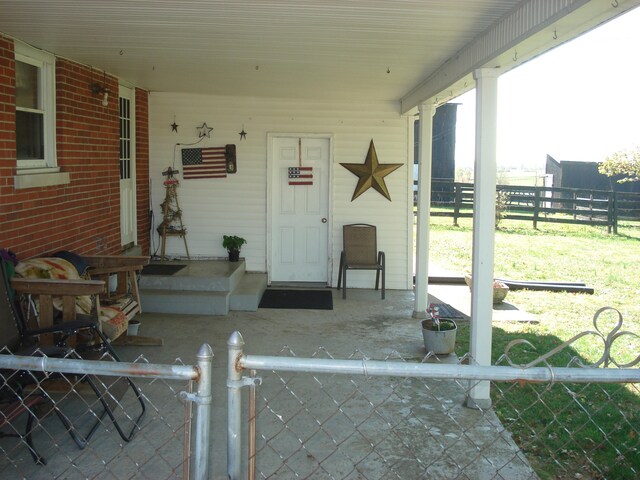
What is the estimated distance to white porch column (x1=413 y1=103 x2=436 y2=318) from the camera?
8055 millimetres

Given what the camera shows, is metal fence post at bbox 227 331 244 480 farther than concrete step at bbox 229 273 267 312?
No

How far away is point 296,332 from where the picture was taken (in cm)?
754

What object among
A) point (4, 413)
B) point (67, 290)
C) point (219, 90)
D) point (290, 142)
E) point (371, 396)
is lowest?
point (371, 396)

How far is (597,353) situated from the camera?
682 centimetres

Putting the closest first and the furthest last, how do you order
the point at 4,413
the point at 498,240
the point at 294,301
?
the point at 4,413 → the point at 294,301 → the point at 498,240

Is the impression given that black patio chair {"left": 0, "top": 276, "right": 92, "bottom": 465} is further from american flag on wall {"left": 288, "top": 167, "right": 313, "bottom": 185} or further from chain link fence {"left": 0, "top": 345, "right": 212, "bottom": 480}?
american flag on wall {"left": 288, "top": 167, "right": 313, "bottom": 185}

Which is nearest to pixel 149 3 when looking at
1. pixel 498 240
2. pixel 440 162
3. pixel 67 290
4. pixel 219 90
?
pixel 67 290

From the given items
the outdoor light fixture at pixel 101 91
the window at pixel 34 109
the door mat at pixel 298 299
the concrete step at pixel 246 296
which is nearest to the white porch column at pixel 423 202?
the door mat at pixel 298 299

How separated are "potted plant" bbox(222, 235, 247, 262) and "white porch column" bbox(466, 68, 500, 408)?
5.10 m

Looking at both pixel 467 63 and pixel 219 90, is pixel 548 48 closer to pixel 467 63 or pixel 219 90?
pixel 467 63

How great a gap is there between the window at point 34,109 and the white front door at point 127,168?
2248 millimetres

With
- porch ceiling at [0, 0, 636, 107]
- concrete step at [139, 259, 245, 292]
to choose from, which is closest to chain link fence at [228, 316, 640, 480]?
porch ceiling at [0, 0, 636, 107]

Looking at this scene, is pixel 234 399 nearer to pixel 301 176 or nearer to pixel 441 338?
pixel 441 338

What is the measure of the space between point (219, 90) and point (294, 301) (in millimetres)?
3010
